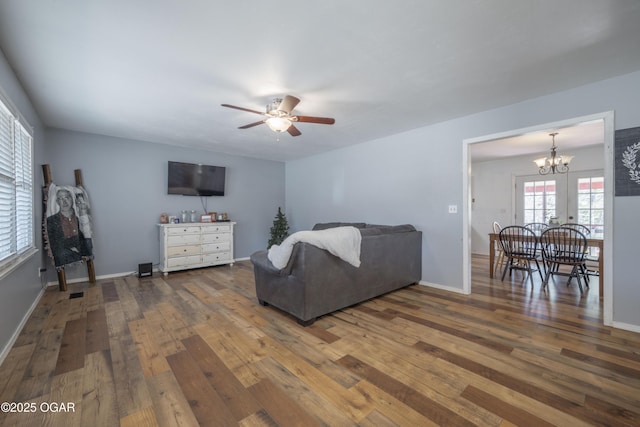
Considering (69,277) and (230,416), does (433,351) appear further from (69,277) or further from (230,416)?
(69,277)

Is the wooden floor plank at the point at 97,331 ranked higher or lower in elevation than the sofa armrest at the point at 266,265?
lower

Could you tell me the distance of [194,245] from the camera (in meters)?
4.87

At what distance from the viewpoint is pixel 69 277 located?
4.17 metres

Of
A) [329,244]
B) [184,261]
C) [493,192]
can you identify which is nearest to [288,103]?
[329,244]

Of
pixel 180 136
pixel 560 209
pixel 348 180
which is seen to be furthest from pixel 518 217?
pixel 180 136

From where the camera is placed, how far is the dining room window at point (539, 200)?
19.3ft

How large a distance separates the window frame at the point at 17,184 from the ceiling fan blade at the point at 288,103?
7.22ft

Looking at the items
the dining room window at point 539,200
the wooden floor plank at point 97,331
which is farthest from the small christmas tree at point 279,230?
the dining room window at point 539,200

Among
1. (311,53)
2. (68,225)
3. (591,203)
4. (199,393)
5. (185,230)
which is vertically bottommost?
(199,393)

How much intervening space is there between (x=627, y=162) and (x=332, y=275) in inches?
117

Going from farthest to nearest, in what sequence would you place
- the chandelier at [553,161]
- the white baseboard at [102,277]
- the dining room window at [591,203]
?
the dining room window at [591,203], the chandelier at [553,161], the white baseboard at [102,277]

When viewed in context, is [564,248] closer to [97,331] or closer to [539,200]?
[539,200]

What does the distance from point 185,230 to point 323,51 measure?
3927 millimetres

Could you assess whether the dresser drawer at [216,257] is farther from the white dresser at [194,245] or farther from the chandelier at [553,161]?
the chandelier at [553,161]
